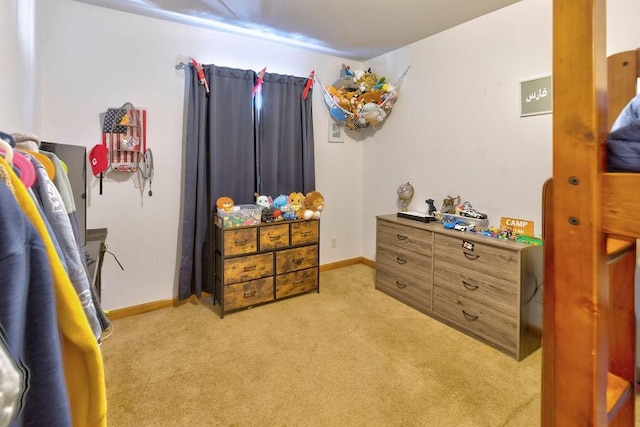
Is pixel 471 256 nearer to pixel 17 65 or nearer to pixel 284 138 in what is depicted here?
pixel 284 138

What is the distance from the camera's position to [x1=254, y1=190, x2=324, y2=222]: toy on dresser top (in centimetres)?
298

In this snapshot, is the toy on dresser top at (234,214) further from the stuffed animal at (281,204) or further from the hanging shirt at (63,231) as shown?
the hanging shirt at (63,231)

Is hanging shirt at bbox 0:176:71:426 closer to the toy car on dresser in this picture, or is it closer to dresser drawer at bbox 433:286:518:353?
dresser drawer at bbox 433:286:518:353

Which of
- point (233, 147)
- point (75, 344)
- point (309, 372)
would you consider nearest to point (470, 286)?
point (309, 372)

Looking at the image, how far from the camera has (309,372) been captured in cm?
201

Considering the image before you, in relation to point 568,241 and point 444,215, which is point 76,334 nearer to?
point 568,241

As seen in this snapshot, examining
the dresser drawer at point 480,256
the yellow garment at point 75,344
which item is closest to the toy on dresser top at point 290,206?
the dresser drawer at point 480,256

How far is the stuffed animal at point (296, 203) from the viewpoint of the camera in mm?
3080

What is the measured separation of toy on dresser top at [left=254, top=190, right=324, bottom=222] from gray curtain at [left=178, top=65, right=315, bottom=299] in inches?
8.5

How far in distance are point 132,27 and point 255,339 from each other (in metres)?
2.52

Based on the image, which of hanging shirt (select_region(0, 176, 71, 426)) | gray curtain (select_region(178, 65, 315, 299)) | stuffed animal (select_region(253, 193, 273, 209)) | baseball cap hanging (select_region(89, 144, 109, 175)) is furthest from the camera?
stuffed animal (select_region(253, 193, 273, 209))

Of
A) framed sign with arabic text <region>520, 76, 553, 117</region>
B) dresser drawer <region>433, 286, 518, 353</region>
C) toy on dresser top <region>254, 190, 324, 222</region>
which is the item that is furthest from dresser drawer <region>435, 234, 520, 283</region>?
toy on dresser top <region>254, 190, 324, 222</region>

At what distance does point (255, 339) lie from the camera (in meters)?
2.38

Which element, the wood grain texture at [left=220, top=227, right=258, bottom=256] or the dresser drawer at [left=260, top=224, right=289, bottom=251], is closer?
the wood grain texture at [left=220, top=227, right=258, bottom=256]
